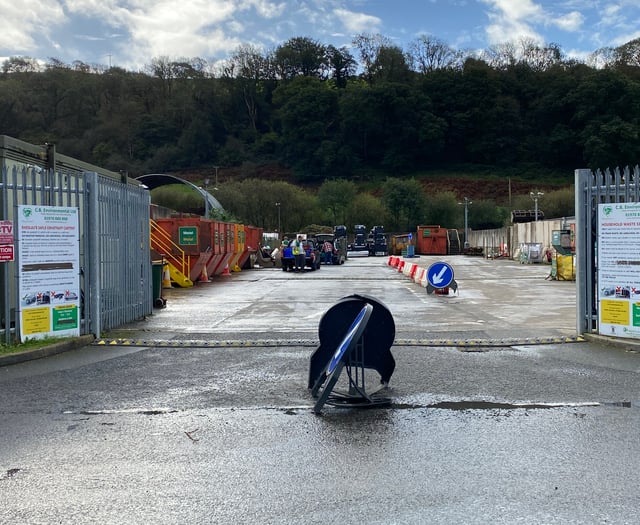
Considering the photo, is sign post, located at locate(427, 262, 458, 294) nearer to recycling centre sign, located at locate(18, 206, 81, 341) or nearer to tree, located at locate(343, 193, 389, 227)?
recycling centre sign, located at locate(18, 206, 81, 341)

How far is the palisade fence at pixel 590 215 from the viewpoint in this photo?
9.73 m

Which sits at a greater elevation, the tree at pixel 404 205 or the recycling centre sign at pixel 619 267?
the tree at pixel 404 205

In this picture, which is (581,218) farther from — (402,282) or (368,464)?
(402,282)

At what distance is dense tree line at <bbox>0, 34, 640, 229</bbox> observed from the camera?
116 m

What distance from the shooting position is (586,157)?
113562 mm

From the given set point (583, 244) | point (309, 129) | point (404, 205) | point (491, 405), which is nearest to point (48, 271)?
point (491, 405)

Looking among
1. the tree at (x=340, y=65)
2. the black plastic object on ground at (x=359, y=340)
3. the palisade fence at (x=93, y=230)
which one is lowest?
the black plastic object on ground at (x=359, y=340)

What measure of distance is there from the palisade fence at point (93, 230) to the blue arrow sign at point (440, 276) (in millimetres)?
9477

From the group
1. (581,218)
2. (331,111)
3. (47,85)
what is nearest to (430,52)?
(331,111)

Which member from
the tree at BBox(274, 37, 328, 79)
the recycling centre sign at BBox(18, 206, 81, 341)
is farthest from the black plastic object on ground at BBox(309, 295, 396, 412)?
the tree at BBox(274, 37, 328, 79)

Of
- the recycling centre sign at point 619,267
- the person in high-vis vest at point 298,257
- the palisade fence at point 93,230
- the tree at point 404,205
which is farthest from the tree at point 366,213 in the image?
the recycling centre sign at point 619,267

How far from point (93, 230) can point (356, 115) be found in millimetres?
119463

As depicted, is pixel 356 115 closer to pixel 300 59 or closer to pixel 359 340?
pixel 300 59

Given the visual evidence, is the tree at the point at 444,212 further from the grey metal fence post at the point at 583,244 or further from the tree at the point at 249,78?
the grey metal fence post at the point at 583,244
